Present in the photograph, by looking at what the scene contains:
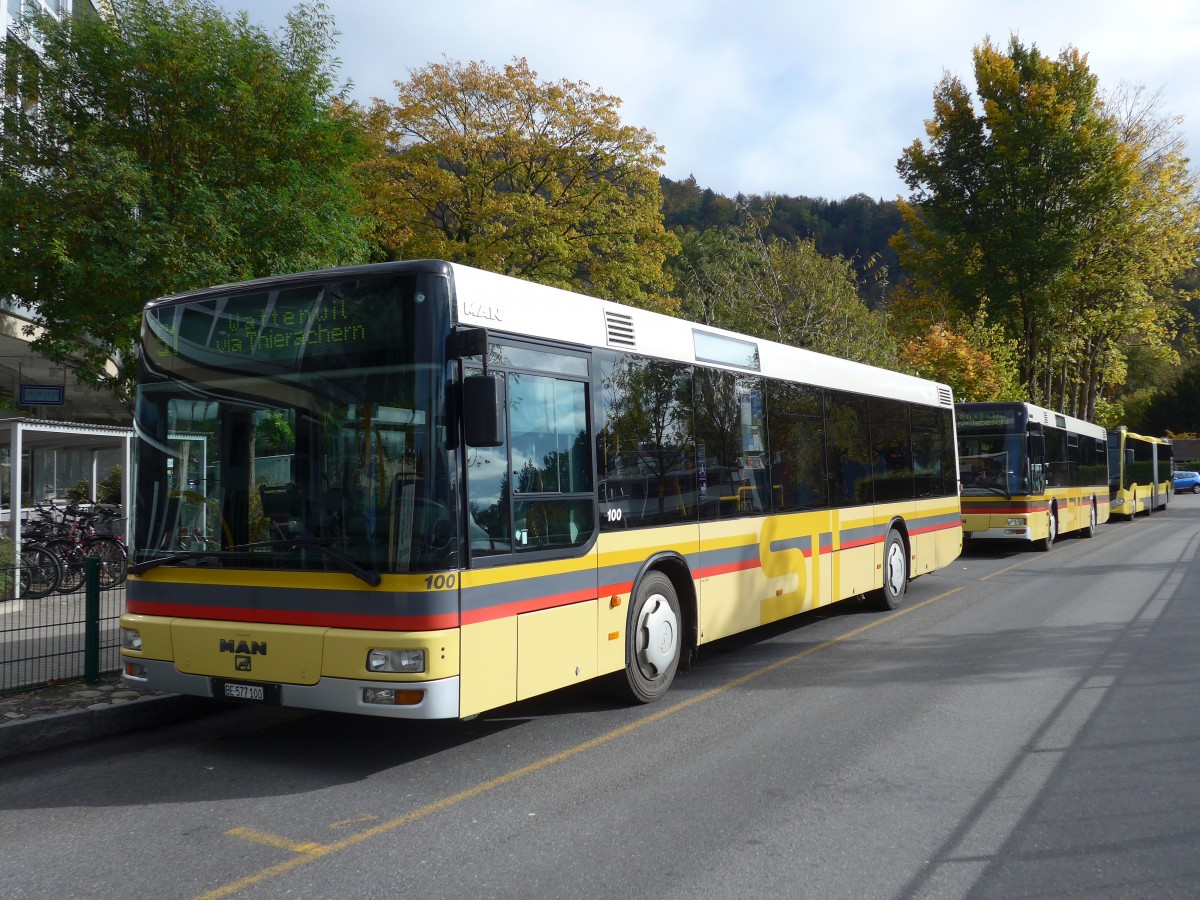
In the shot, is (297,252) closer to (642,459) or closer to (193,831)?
(642,459)

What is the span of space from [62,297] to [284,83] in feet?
13.7

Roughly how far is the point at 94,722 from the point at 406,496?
3.07 meters

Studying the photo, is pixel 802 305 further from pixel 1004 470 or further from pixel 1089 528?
pixel 1004 470

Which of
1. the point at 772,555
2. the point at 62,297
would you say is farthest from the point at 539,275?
the point at 772,555

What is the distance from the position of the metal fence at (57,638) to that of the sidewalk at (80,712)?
170mm

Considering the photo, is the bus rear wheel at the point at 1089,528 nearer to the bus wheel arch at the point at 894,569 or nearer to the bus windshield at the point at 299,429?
the bus wheel arch at the point at 894,569

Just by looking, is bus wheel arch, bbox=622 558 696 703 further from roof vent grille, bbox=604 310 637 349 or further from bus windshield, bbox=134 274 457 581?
bus windshield, bbox=134 274 457 581

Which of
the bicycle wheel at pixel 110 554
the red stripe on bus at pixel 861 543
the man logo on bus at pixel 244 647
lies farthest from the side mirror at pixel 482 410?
the bicycle wheel at pixel 110 554

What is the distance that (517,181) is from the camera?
27453 mm

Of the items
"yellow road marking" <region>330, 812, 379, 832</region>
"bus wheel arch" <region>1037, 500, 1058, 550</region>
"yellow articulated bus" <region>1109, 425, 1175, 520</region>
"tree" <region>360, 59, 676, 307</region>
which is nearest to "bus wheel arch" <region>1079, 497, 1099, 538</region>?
"bus wheel arch" <region>1037, 500, 1058, 550</region>

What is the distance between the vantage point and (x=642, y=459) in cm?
734

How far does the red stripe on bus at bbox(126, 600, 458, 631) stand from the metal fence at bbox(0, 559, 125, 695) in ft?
5.47

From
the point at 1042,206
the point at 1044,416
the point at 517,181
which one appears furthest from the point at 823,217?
the point at 1044,416

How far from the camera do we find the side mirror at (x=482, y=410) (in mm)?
5453
